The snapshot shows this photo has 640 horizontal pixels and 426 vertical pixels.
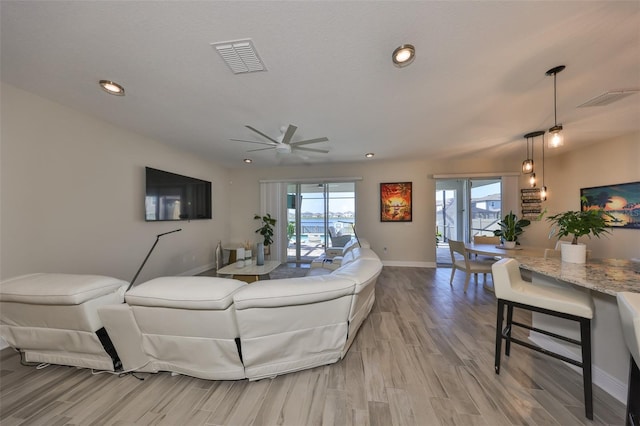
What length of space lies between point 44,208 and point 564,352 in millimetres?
5173

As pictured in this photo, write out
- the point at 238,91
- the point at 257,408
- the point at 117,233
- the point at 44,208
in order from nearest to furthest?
1. the point at 257,408
2. the point at 238,91
3. the point at 44,208
4. the point at 117,233

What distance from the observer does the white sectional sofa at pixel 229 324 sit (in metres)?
1.33

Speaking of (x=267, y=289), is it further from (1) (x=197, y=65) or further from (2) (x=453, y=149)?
(2) (x=453, y=149)

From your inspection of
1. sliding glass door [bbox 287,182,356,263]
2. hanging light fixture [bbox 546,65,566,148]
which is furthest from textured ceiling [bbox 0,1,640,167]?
sliding glass door [bbox 287,182,356,263]

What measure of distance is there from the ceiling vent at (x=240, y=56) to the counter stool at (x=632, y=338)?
2529mm

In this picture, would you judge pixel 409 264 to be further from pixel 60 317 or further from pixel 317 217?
pixel 60 317

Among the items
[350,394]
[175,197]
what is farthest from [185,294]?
[175,197]

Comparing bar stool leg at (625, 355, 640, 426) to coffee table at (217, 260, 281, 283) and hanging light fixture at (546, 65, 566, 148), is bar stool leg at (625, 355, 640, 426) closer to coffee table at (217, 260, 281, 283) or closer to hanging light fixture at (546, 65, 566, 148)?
hanging light fixture at (546, 65, 566, 148)

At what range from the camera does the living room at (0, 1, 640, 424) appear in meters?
2.08

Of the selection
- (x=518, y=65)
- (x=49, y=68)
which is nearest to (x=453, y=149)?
(x=518, y=65)

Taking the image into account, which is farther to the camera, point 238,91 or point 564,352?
point 238,91

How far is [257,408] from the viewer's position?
1.34 metres

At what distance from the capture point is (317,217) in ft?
18.5

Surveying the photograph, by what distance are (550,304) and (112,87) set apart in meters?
4.03
